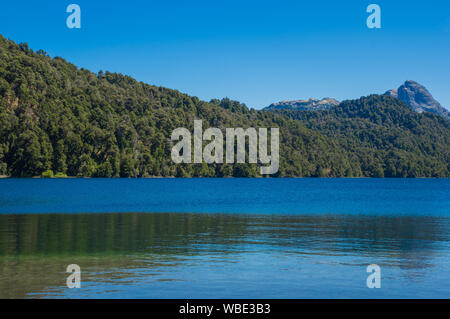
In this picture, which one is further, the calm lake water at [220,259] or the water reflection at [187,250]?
the water reflection at [187,250]

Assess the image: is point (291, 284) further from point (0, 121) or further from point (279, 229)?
point (0, 121)

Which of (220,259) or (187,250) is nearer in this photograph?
(220,259)

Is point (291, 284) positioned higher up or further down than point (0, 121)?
further down

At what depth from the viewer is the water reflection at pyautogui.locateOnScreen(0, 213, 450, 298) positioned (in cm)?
2027

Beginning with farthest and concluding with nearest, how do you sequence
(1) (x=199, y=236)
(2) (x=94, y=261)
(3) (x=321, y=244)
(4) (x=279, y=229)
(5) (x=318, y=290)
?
1. (4) (x=279, y=229)
2. (1) (x=199, y=236)
3. (3) (x=321, y=244)
4. (2) (x=94, y=261)
5. (5) (x=318, y=290)

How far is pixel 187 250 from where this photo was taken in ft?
91.9

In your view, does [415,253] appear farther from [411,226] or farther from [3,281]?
[3,281]

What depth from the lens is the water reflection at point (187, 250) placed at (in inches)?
798

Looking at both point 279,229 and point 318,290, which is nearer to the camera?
point 318,290

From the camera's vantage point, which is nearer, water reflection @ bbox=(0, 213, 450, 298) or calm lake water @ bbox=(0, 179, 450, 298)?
calm lake water @ bbox=(0, 179, 450, 298)

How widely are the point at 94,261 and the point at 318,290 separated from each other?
1105 cm

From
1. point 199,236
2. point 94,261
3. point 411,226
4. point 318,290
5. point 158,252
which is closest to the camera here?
point 318,290
